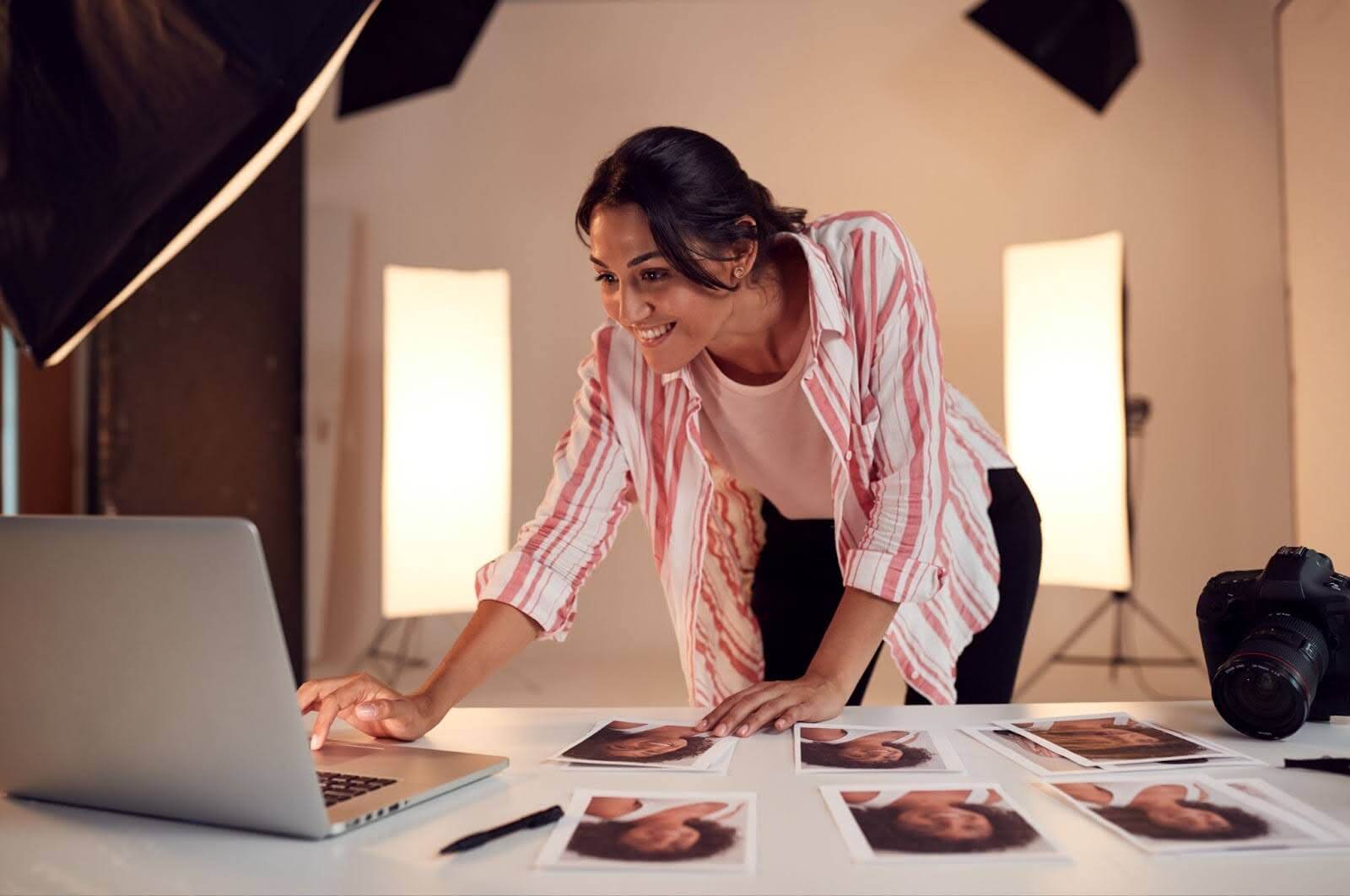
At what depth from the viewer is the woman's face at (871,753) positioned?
0.91m

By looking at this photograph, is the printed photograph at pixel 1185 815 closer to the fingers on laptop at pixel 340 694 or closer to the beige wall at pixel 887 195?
the fingers on laptop at pixel 340 694

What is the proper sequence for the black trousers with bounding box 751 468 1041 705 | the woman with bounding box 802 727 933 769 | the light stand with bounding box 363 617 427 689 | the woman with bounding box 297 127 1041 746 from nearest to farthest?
the woman with bounding box 802 727 933 769 < the woman with bounding box 297 127 1041 746 < the black trousers with bounding box 751 468 1041 705 < the light stand with bounding box 363 617 427 689

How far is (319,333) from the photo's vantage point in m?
4.69

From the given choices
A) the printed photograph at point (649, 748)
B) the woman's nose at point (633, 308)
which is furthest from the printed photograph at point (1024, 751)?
the woman's nose at point (633, 308)

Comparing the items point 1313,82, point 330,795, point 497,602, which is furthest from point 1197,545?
point 330,795

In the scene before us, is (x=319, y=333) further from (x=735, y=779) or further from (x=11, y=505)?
(x=735, y=779)

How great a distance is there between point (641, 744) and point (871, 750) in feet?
0.63

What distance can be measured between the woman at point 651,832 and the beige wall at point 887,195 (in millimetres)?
3041

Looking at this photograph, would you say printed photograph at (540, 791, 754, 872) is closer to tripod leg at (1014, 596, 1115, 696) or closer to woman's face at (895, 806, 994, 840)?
woman's face at (895, 806, 994, 840)

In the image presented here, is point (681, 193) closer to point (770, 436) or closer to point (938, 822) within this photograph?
point (770, 436)

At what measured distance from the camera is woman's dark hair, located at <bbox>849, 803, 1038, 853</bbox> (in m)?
0.69

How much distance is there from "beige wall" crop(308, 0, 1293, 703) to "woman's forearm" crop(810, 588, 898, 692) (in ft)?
8.57

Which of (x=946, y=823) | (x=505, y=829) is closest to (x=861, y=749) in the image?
(x=946, y=823)

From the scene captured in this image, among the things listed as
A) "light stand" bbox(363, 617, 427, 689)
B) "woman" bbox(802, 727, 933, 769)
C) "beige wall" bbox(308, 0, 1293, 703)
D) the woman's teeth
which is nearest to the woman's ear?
the woman's teeth
